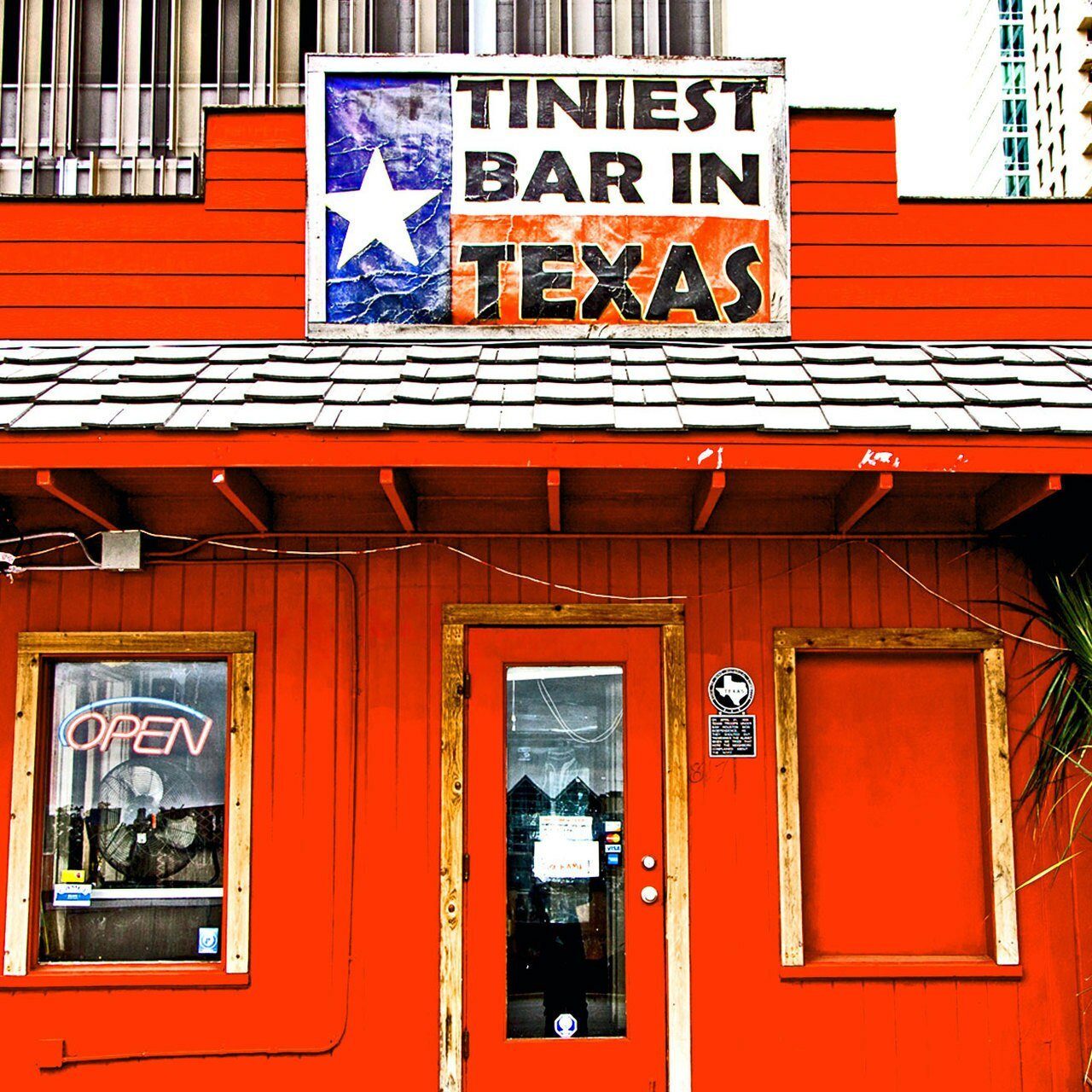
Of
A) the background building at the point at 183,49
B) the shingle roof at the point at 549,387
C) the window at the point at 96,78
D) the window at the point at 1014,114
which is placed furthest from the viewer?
the window at the point at 1014,114

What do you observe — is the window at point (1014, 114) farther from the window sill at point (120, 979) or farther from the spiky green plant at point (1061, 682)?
the window sill at point (120, 979)

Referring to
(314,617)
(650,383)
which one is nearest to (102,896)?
(314,617)

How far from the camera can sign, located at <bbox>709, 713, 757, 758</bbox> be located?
229 inches

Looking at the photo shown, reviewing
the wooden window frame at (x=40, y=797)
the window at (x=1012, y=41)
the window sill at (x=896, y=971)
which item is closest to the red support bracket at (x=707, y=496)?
the window sill at (x=896, y=971)

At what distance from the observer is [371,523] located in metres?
Result: 5.95

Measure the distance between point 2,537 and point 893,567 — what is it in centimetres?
453

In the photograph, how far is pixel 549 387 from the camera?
525cm

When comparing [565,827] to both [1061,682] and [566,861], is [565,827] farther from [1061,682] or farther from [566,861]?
[1061,682]

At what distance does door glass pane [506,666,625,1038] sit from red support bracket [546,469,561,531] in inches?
29.8

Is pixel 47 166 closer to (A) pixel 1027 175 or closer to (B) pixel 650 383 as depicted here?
(B) pixel 650 383

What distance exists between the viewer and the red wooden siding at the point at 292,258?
6.24 m

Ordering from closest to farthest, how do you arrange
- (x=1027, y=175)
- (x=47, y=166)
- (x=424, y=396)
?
(x=424, y=396), (x=47, y=166), (x=1027, y=175)

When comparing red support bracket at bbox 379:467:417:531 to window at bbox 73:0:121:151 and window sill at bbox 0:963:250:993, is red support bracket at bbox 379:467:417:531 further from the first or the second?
window at bbox 73:0:121:151

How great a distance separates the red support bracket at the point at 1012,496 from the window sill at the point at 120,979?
427cm
